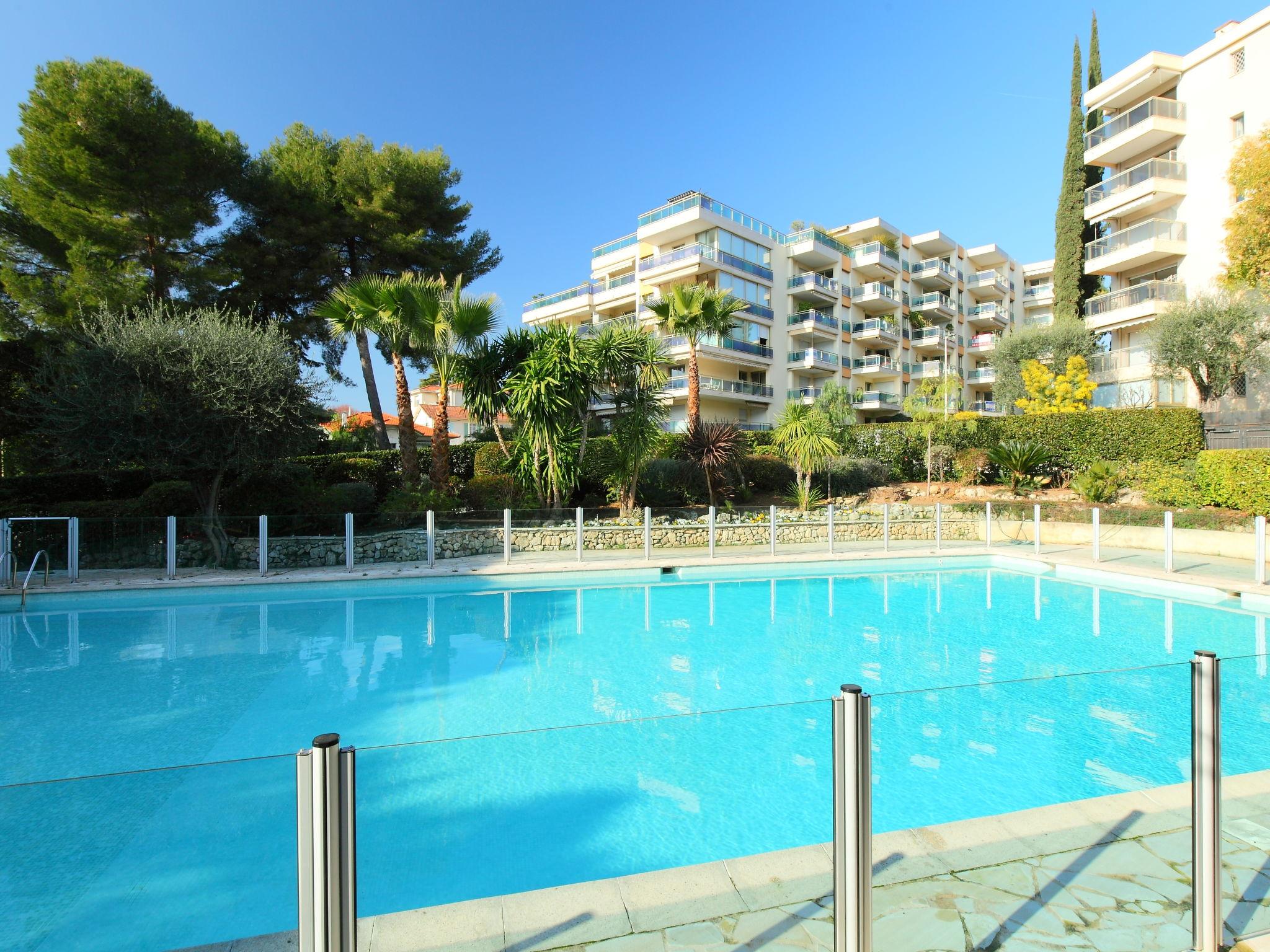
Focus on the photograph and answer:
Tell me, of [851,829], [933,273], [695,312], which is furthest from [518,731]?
[933,273]

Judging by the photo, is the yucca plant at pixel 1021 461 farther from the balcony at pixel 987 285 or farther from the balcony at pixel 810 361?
the balcony at pixel 987 285

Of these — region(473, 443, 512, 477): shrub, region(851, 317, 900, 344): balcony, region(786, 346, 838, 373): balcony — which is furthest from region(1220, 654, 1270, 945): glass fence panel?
region(851, 317, 900, 344): balcony

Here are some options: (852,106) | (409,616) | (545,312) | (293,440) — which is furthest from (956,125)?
(545,312)

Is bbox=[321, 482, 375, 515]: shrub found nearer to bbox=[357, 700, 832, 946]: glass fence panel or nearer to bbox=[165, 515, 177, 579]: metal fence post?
bbox=[165, 515, 177, 579]: metal fence post

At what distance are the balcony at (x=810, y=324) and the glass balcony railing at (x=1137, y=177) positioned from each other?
46.4 feet

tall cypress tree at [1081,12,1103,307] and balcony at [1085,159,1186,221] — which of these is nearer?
balcony at [1085,159,1186,221]

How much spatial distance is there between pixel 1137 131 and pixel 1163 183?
8.29ft

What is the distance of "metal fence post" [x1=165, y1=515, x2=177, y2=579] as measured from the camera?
12.0m

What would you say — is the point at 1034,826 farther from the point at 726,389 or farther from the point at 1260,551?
the point at 726,389

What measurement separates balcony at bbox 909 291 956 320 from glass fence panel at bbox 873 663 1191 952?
1892 inches

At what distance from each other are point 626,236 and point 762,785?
128 feet

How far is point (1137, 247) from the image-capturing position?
2533 cm

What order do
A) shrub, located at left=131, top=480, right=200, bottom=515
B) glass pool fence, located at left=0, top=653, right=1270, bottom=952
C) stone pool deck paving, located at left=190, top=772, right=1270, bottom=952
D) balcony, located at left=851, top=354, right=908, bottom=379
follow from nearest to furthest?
1. glass pool fence, located at left=0, top=653, right=1270, bottom=952
2. stone pool deck paving, located at left=190, top=772, right=1270, bottom=952
3. shrub, located at left=131, top=480, right=200, bottom=515
4. balcony, located at left=851, top=354, right=908, bottom=379

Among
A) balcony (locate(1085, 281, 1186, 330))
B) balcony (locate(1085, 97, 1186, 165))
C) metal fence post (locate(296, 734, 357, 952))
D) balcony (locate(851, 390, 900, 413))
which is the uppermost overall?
balcony (locate(1085, 97, 1186, 165))
